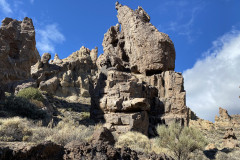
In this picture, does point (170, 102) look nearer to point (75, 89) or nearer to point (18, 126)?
point (18, 126)

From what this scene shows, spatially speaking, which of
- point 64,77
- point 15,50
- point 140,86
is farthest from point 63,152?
point 64,77

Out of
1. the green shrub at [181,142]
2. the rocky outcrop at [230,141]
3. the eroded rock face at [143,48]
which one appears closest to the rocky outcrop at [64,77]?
the eroded rock face at [143,48]

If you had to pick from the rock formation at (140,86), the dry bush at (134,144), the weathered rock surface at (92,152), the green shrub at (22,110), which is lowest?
the dry bush at (134,144)

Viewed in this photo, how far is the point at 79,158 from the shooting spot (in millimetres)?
4699

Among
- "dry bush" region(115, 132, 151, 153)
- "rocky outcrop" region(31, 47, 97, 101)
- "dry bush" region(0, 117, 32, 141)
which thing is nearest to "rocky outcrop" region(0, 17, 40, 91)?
"rocky outcrop" region(31, 47, 97, 101)

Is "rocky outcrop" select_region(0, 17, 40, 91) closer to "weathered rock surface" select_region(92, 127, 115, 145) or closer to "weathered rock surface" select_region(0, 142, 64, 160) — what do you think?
"weathered rock surface" select_region(92, 127, 115, 145)

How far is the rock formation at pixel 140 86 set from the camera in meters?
15.1

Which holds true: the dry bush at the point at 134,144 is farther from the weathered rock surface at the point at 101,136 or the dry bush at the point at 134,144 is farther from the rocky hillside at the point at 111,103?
the weathered rock surface at the point at 101,136

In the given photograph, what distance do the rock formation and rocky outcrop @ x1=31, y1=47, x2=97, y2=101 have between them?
18.6 m

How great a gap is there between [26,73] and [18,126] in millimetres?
19766

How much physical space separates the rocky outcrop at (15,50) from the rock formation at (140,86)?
1177cm

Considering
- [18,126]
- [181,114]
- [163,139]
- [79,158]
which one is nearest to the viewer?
[79,158]

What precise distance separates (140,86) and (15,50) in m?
18.2

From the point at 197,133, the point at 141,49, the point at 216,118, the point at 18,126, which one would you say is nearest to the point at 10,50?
the point at 141,49
